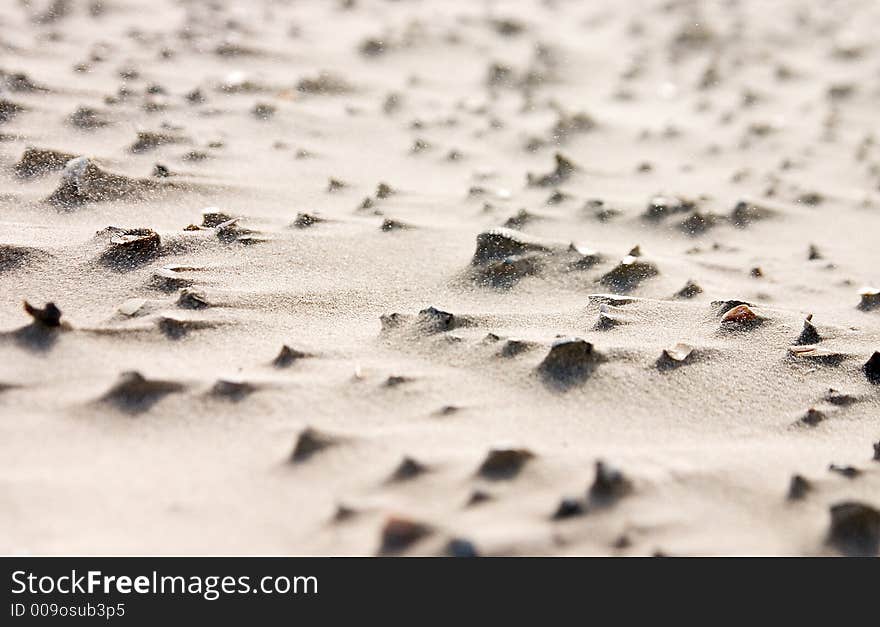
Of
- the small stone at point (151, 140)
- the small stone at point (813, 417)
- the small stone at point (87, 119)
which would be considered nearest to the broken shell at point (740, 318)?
the small stone at point (813, 417)

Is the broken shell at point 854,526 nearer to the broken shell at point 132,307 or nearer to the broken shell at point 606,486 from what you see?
the broken shell at point 606,486

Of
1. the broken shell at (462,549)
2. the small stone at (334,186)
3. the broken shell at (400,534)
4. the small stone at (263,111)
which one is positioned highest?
the small stone at (263,111)

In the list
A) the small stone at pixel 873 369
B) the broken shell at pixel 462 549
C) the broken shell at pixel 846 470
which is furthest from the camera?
the small stone at pixel 873 369

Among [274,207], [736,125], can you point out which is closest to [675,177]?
[736,125]

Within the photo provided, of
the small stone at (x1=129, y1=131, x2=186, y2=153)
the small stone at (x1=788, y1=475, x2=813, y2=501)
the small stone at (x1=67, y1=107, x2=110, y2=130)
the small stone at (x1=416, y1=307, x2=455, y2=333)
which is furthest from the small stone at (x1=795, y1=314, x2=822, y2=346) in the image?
the small stone at (x1=67, y1=107, x2=110, y2=130)
